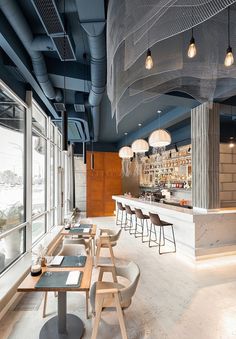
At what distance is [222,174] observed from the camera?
6.40 meters

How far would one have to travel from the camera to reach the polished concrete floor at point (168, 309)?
2316 mm

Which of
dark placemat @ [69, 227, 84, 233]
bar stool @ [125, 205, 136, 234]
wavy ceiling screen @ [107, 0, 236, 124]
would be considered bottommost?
bar stool @ [125, 205, 136, 234]

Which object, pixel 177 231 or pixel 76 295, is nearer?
pixel 76 295

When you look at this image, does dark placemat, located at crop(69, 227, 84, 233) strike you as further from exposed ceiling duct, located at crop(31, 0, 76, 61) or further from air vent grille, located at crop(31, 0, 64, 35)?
air vent grille, located at crop(31, 0, 64, 35)

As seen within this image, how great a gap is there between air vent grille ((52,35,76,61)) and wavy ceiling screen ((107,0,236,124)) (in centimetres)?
83

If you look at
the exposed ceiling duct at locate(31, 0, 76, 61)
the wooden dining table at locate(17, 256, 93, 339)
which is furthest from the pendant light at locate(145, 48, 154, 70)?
the wooden dining table at locate(17, 256, 93, 339)

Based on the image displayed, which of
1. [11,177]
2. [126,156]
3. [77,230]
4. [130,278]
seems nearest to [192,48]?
[130,278]

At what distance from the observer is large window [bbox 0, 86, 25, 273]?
11.5ft

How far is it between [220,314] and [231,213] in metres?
2.42

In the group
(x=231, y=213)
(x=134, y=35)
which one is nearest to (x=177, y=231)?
(x=231, y=213)

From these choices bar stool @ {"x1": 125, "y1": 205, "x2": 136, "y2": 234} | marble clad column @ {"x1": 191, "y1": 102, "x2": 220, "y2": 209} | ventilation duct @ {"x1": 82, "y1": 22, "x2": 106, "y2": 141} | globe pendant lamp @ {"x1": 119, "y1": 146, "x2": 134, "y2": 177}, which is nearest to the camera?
ventilation duct @ {"x1": 82, "y1": 22, "x2": 106, "y2": 141}

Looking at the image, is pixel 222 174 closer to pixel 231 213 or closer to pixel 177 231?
pixel 231 213

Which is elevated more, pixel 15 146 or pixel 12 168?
pixel 15 146

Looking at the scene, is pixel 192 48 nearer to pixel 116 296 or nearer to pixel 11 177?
pixel 116 296
